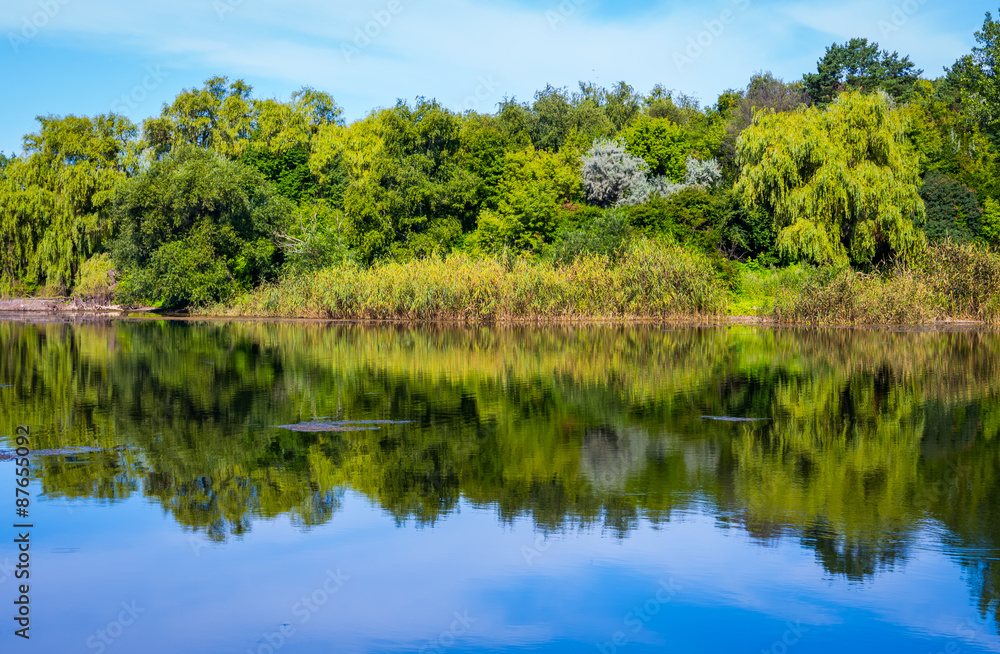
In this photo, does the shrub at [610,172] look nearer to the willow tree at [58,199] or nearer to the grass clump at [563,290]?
the grass clump at [563,290]

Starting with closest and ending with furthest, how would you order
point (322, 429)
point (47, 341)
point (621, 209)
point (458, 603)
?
point (458, 603), point (322, 429), point (47, 341), point (621, 209)

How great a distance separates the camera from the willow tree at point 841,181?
44.9 m

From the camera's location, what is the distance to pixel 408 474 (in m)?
11.0

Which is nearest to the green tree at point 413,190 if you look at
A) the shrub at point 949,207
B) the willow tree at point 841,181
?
the willow tree at point 841,181

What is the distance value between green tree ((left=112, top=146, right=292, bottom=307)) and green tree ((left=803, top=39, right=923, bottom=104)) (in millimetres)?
42392

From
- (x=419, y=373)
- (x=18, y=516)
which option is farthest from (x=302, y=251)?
(x=18, y=516)

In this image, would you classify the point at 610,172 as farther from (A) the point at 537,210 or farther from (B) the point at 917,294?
(B) the point at 917,294

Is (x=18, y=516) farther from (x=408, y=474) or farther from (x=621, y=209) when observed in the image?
(x=621, y=209)

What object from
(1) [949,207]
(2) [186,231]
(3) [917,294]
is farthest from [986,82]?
(2) [186,231]

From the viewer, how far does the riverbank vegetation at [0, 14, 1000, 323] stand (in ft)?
139

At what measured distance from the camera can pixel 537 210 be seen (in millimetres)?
56562

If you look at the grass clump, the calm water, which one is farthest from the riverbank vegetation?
the calm water

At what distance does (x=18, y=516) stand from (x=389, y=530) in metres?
3.57

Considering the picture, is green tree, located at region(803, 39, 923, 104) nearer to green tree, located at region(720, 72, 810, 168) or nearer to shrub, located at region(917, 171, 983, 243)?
green tree, located at region(720, 72, 810, 168)
